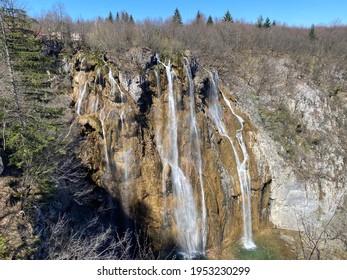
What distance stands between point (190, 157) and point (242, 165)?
4.87m

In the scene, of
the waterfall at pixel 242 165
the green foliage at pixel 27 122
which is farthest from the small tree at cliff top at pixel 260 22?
the green foliage at pixel 27 122

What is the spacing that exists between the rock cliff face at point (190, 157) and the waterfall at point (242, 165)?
0.09m

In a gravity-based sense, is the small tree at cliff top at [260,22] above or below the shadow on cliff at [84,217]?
above

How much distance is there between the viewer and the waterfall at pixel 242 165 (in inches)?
820

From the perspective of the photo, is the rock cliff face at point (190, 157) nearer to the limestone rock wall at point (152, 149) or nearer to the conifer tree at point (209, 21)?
the limestone rock wall at point (152, 149)

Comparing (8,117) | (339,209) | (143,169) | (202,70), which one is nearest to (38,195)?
(8,117)

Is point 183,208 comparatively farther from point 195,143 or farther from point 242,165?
point 242,165

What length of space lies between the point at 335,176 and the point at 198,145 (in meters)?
13.0

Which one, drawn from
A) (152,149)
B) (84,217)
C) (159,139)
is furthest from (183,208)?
(84,217)

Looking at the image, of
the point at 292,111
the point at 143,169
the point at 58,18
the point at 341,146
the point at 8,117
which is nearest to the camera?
the point at 8,117

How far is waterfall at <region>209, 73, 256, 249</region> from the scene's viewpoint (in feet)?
68.3

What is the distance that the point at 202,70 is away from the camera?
80.9 ft

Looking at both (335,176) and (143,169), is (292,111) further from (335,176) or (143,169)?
(143,169)

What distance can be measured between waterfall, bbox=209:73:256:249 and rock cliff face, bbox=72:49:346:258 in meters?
0.09
